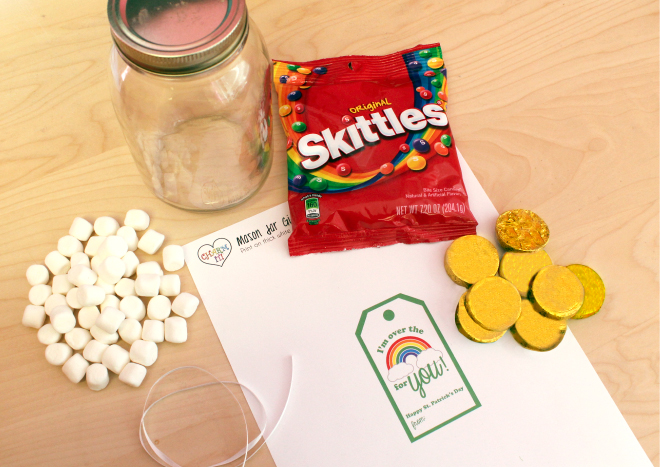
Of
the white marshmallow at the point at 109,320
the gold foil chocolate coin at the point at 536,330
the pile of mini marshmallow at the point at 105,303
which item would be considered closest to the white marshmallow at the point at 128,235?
the pile of mini marshmallow at the point at 105,303

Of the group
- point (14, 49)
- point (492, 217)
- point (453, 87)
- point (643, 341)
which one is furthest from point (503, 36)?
point (14, 49)

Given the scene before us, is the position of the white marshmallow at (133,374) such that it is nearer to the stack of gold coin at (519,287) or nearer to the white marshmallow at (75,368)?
the white marshmallow at (75,368)

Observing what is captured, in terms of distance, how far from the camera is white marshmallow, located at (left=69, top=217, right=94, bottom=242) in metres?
0.76

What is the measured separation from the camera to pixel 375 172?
789mm

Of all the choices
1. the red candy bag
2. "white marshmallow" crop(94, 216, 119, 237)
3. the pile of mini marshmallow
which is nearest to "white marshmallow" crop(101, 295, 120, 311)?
the pile of mini marshmallow

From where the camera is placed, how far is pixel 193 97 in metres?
0.68

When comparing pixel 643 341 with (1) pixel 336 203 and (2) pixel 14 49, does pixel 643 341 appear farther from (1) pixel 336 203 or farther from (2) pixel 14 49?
(2) pixel 14 49

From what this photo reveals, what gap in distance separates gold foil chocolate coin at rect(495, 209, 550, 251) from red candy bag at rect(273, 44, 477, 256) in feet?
0.16

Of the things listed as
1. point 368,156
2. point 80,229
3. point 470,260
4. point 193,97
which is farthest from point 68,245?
point 470,260

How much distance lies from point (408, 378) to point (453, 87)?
52 cm

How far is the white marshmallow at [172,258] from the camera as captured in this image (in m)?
0.75

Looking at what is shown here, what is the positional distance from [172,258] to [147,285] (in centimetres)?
5

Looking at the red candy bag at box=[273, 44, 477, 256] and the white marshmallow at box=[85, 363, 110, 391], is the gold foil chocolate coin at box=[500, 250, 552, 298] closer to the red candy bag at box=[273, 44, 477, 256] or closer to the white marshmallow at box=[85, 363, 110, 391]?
the red candy bag at box=[273, 44, 477, 256]

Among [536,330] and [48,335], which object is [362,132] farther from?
[48,335]
